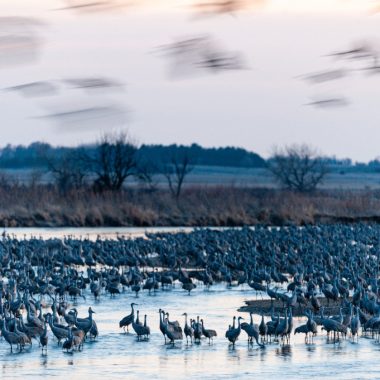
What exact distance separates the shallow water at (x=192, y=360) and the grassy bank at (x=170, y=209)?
2506cm

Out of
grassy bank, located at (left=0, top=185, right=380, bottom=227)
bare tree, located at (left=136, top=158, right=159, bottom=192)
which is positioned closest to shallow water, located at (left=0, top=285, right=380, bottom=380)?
grassy bank, located at (left=0, top=185, right=380, bottom=227)

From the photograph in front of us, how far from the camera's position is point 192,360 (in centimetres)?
1520

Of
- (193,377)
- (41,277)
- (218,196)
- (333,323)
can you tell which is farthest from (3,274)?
(218,196)

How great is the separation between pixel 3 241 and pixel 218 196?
15179 millimetres

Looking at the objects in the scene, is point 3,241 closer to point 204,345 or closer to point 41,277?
point 41,277

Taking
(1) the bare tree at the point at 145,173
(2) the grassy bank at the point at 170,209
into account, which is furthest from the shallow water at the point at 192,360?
(1) the bare tree at the point at 145,173

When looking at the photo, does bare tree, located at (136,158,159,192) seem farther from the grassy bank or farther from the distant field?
the distant field

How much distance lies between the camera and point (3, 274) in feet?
86.5

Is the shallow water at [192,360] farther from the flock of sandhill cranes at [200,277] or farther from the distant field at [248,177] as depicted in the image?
the distant field at [248,177]

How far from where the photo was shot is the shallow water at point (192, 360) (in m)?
14.0

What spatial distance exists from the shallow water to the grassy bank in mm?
25059

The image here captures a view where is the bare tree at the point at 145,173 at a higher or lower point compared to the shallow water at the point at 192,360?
higher

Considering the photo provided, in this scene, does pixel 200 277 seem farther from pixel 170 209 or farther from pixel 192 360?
pixel 170 209

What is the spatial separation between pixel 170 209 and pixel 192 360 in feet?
101
